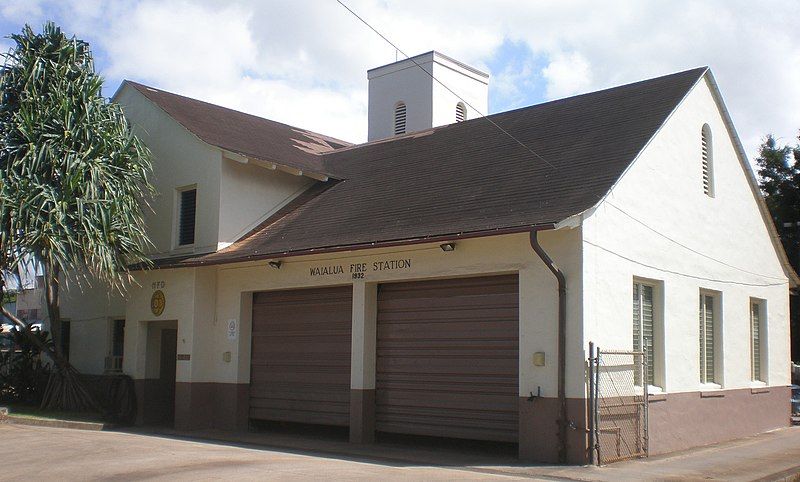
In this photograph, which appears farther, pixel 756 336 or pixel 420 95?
pixel 420 95

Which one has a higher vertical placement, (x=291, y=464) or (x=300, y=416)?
(x=300, y=416)

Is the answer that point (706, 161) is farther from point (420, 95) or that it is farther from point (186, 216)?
point (420, 95)

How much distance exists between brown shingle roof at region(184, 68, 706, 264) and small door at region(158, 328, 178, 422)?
124 inches

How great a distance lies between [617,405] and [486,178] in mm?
5170

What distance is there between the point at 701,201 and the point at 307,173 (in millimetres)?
8858

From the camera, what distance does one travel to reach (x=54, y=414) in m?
18.5

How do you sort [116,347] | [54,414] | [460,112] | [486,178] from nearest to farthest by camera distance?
1. [486,178]
2. [54,414]
3. [116,347]
4. [460,112]

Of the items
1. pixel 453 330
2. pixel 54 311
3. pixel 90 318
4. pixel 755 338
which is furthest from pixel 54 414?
pixel 755 338

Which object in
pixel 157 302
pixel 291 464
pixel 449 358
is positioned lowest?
pixel 291 464

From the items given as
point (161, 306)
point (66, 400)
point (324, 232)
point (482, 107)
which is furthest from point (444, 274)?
point (482, 107)

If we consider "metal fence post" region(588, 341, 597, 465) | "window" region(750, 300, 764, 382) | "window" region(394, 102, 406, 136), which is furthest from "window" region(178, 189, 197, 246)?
"window" region(750, 300, 764, 382)

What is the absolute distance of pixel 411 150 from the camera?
20453mm

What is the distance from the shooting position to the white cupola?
27891 millimetres

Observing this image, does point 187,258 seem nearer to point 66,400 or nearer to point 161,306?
point 161,306
